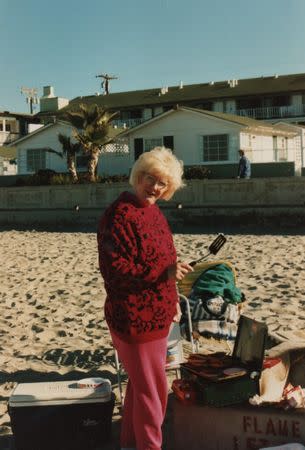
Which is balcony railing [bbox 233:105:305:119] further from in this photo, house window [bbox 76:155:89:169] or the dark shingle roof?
house window [bbox 76:155:89:169]

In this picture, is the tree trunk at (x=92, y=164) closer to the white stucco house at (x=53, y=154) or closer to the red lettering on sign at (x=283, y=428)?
the white stucco house at (x=53, y=154)

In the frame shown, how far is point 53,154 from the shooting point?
32969 millimetres

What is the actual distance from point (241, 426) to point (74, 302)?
4.95 m

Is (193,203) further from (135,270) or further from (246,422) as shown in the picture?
(135,270)

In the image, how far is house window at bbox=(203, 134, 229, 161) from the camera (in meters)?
28.6

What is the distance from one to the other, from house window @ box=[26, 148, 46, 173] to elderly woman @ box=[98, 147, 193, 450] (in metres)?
31.0

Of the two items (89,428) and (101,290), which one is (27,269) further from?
(89,428)

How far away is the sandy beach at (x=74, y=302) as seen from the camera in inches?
220

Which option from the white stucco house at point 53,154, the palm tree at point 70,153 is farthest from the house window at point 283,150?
the palm tree at point 70,153

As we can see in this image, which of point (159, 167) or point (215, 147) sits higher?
point (215, 147)

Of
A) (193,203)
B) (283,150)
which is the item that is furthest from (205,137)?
(193,203)

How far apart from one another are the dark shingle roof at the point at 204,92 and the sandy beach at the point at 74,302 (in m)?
32.9

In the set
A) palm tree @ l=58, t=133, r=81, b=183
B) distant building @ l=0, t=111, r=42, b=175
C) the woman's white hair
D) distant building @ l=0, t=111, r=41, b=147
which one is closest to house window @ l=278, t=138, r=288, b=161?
palm tree @ l=58, t=133, r=81, b=183

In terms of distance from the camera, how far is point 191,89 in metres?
51.3
